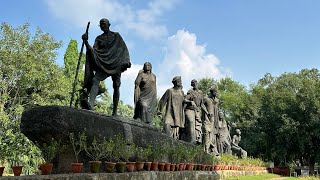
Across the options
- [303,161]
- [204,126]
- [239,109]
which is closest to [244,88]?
[239,109]

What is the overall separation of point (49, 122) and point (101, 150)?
0.97 metres

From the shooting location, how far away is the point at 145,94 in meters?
10.8

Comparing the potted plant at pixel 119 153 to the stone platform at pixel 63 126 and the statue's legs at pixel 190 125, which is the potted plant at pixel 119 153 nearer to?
the stone platform at pixel 63 126

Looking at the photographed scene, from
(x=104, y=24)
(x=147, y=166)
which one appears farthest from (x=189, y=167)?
(x=104, y=24)

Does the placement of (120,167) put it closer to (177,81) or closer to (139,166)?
(139,166)

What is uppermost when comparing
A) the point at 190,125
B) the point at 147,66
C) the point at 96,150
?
the point at 147,66

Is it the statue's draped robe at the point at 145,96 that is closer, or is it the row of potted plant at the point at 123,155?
the row of potted plant at the point at 123,155

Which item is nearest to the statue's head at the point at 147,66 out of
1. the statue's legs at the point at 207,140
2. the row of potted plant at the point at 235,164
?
the row of potted plant at the point at 235,164

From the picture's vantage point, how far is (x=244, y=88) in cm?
5884

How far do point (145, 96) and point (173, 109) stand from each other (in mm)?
2457

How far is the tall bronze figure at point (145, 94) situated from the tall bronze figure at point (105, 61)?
1.49 m

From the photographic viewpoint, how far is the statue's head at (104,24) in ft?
29.7

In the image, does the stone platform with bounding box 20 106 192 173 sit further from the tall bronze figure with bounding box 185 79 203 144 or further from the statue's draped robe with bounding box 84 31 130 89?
the tall bronze figure with bounding box 185 79 203 144

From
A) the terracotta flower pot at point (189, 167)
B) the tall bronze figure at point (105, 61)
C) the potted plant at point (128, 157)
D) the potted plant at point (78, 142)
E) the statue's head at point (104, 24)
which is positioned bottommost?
the terracotta flower pot at point (189, 167)
